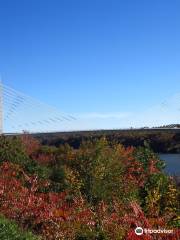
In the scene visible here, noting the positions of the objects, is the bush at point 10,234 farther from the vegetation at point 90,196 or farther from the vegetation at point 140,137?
the vegetation at point 140,137

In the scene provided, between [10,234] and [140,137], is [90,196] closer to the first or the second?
[10,234]

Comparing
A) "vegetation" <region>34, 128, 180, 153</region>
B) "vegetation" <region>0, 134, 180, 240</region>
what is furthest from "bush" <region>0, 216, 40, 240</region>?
"vegetation" <region>34, 128, 180, 153</region>

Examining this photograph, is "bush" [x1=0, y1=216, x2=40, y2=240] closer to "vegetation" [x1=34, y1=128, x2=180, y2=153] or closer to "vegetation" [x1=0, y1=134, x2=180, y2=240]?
Answer: "vegetation" [x1=0, y1=134, x2=180, y2=240]

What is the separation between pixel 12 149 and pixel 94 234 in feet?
94.8

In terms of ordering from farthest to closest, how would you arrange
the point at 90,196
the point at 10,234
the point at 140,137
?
the point at 140,137, the point at 90,196, the point at 10,234

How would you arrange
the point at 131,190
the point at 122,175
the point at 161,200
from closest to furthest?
the point at 161,200 → the point at 131,190 → the point at 122,175

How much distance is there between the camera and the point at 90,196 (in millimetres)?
29453

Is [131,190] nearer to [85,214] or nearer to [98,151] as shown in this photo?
[98,151]

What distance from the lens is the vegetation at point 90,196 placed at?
1527 cm

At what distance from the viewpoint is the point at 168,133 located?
9388 centimetres

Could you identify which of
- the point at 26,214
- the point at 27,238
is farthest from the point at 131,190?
the point at 27,238

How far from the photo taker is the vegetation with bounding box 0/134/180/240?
50.1 ft

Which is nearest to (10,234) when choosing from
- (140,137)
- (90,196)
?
(90,196)

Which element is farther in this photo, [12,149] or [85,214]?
[12,149]
